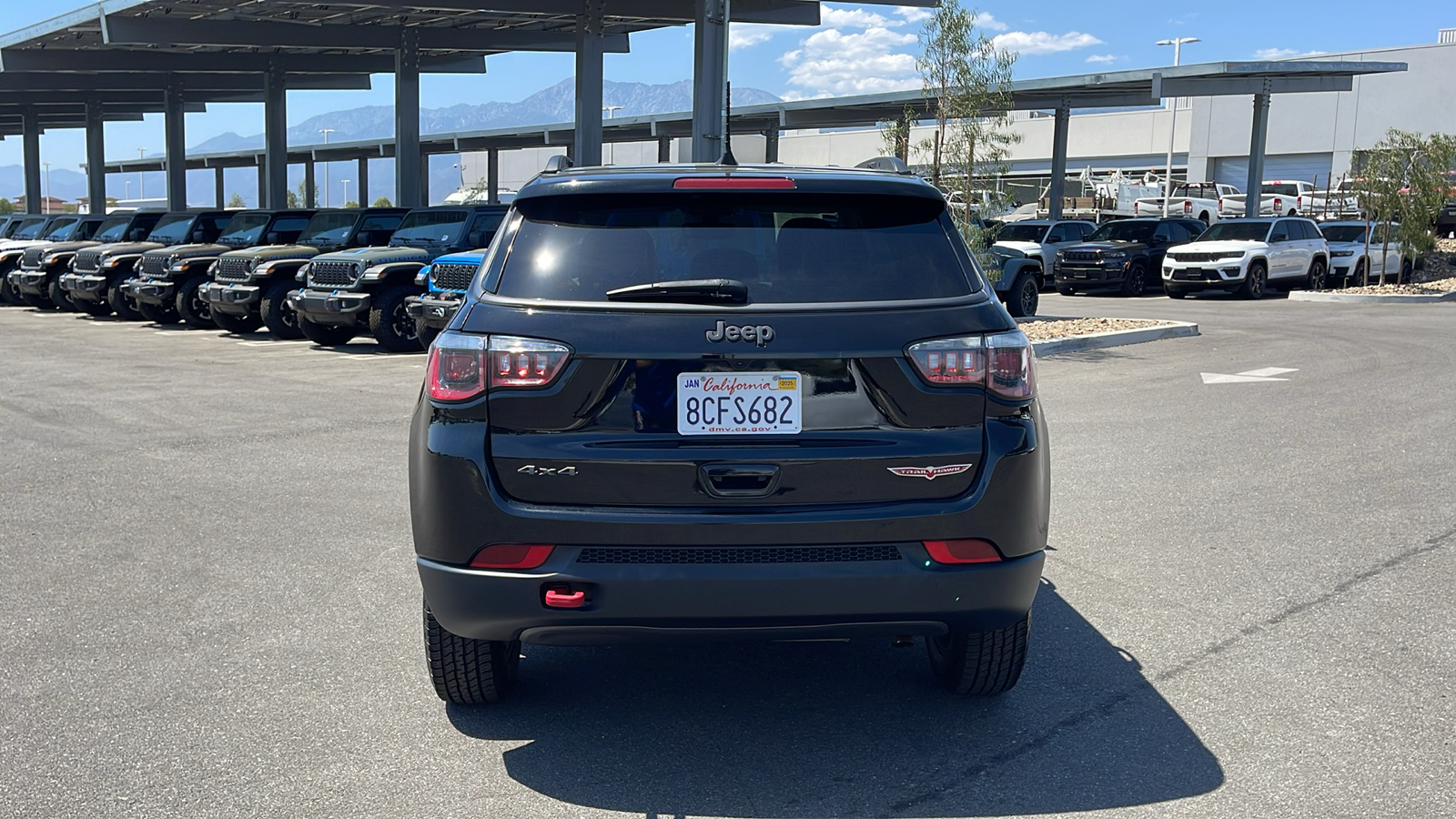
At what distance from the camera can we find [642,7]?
28703mm

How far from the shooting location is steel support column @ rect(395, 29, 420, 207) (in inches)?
1375

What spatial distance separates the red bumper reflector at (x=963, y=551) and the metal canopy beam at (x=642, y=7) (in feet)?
84.6

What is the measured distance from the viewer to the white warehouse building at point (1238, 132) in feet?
215

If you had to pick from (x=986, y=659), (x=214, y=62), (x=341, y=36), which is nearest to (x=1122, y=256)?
(x=341, y=36)

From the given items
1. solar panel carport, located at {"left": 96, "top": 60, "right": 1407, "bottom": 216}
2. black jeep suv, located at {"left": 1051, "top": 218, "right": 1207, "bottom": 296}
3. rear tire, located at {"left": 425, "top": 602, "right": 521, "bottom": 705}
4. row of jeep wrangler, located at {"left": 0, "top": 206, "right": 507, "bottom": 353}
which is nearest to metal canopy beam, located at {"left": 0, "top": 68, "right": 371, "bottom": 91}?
solar panel carport, located at {"left": 96, "top": 60, "right": 1407, "bottom": 216}

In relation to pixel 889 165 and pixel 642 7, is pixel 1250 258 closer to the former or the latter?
pixel 642 7

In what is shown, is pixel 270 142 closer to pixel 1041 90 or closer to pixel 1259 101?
pixel 1041 90

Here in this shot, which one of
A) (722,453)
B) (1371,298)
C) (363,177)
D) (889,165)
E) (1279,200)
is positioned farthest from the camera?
(363,177)

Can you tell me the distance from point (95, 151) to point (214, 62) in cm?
1521

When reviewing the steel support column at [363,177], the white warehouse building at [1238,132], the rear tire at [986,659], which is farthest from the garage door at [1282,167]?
the rear tire at [986,659]

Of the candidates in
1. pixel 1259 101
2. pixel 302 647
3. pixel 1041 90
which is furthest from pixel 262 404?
pixel 1259 101

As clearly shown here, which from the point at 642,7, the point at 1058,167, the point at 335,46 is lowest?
the point at 1058,167

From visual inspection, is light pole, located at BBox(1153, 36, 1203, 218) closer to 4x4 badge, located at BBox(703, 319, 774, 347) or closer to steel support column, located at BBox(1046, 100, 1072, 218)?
steel support column, located at BBox(1046, 100, 1072, 218)

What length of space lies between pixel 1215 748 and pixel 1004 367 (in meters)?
1.35
